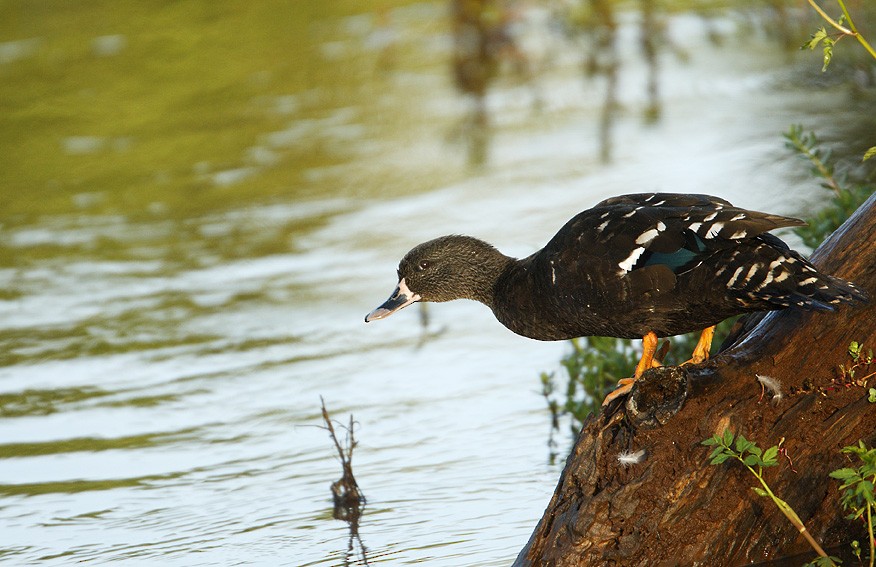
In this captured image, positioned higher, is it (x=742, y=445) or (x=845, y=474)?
(x=742, y=445)

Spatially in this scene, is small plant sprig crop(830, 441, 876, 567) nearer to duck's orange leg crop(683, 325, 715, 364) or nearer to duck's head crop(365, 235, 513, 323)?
duck's orange leg crop(683, 325, 715, 364)

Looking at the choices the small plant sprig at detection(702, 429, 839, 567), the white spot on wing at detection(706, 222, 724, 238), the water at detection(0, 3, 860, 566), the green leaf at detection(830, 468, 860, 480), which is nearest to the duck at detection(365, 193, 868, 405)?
the white spot on wing at detection(706, 222, 724, 238)

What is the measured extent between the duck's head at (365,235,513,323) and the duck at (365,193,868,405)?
211 millimetres

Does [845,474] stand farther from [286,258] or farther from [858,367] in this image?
[286,258]

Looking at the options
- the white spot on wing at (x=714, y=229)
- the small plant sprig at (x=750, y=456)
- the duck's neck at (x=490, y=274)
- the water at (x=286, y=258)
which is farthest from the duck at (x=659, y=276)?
the water at (x=286, y=258)

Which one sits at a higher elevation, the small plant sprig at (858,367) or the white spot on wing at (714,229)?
the white spot on wing at (714,229)

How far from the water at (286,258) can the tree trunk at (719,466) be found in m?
0.87

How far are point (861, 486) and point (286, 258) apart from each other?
5948mm

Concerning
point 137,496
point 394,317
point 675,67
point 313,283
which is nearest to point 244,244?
point 313,283

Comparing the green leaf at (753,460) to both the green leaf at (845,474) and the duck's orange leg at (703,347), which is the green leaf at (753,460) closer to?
the green leaf at (845,474)

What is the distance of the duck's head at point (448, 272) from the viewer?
17.8 ft

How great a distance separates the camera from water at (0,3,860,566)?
5.84 meters

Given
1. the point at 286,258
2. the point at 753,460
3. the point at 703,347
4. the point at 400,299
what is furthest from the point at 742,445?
the point at 286,258

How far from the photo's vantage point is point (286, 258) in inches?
367
